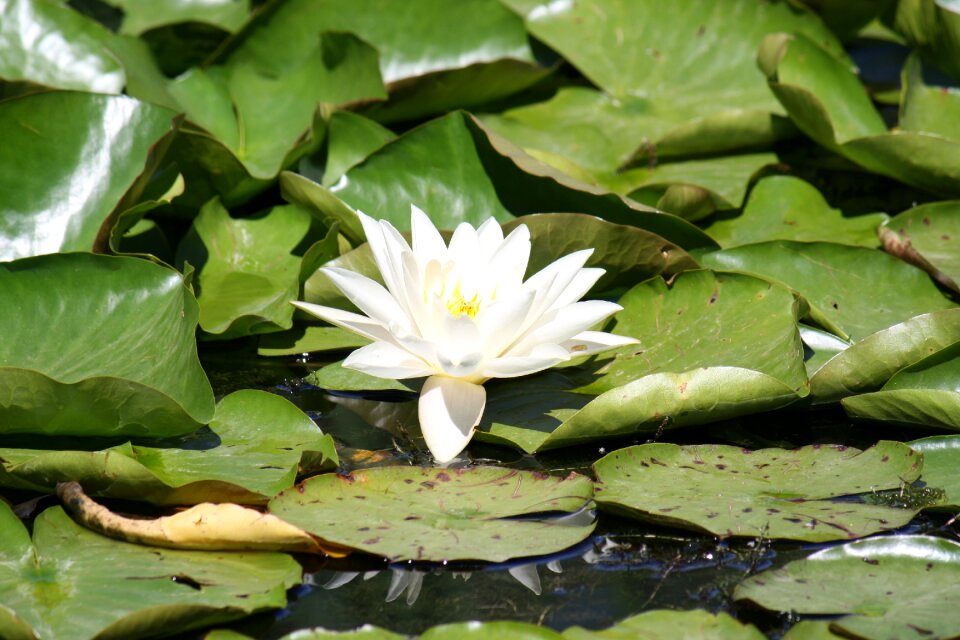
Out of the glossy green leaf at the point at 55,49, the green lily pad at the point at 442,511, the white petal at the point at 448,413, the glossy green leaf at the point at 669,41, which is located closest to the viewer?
the green lily pad at the point at 442,511

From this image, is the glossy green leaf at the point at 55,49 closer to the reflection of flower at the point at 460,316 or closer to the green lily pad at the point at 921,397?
the reflection of flower at the point at 460,316

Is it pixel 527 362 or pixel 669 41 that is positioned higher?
pixel 669 41

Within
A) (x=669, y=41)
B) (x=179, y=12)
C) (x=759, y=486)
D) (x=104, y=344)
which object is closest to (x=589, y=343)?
(x=759, y=486)

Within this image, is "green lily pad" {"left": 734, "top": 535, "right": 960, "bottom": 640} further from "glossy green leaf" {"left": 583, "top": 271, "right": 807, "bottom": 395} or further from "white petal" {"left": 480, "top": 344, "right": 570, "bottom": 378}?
"white petal" {"left": 480, "top": 344, "right": 570, "bottom": 378}

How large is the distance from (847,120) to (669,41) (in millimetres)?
694

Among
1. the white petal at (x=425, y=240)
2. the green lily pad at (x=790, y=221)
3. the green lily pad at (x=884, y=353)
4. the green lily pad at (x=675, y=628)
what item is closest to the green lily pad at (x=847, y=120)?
the green lily pad at (x=790, y=221)

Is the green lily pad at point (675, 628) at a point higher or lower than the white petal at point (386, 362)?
lower

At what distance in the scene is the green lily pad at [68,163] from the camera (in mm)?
2133

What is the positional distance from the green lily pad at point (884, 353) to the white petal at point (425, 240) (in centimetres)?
78

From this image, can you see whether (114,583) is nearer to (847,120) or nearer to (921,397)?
(921,397)

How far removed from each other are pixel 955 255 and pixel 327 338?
148 centimetres

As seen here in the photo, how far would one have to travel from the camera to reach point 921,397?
1.82m

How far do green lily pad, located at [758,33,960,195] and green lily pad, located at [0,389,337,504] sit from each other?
62.9 inches

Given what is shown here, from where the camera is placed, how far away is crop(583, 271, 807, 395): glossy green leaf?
1941 mm
